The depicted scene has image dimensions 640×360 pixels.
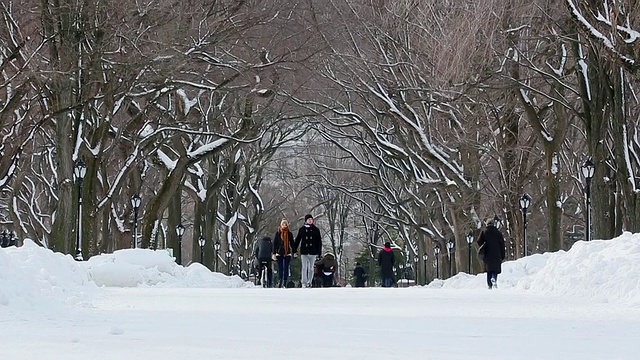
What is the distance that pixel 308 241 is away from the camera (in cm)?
2706

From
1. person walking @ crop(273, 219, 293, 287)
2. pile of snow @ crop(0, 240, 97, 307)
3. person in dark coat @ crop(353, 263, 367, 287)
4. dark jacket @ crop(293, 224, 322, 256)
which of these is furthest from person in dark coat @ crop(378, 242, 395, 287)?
pile of snow @ crop(0, 240, 97, 307)

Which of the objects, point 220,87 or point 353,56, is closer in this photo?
point 220,87

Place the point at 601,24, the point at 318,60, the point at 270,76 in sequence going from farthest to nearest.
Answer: the point at 318,60
the point at 270,76
the point at 601,24

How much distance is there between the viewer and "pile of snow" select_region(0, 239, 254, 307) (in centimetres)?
1275

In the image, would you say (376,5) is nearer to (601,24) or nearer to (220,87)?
(220,87)

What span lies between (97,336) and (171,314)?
326cm

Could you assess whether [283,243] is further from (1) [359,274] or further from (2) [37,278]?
(1) [359,274]

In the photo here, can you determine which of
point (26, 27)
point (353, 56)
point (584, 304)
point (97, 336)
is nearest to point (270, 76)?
point (353, 56)

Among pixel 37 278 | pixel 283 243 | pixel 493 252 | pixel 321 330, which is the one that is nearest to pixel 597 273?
pixel 321 330

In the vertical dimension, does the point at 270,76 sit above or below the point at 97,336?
above

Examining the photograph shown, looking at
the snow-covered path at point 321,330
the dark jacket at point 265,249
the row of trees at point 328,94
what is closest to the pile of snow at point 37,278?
the snow-covered path at point 321,330

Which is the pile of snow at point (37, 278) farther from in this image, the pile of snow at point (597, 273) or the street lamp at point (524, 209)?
the street lamp at point (524, 209)

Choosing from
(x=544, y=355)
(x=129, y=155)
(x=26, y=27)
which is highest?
(x=26, y=27)

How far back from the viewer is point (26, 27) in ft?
97.0
